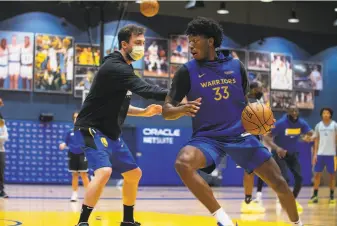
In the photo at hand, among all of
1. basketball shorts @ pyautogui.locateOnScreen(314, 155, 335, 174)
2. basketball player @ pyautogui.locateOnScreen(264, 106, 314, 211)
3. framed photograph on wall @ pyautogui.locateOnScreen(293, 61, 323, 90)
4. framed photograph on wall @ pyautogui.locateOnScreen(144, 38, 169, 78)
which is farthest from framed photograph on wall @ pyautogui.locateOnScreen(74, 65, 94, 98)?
basketball player @ pyautogui.locateOnScreen(264, 106, 314, 211)

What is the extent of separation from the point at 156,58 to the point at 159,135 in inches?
114

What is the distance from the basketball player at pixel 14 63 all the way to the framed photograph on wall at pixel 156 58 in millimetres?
4559

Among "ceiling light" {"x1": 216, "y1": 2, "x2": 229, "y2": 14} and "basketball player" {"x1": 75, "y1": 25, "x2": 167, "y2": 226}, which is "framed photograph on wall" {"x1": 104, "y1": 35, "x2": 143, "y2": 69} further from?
"basketball player" {"x1": 75, "y1": 25, "x2": 167, "y2": 226}

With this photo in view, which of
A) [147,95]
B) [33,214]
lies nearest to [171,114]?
[147,95]

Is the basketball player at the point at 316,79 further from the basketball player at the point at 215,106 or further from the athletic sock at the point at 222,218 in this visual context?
the athletic sock at the point at 222,218

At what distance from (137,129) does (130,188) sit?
1428 cm

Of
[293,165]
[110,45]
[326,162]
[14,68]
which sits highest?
Result: [110,45]

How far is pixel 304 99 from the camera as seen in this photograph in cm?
2397

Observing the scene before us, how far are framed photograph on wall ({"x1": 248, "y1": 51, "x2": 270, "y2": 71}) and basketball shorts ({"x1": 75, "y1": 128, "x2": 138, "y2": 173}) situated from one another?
680 inches

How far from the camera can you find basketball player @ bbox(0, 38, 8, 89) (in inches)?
758

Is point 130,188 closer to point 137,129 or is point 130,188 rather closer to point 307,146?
point 137,129

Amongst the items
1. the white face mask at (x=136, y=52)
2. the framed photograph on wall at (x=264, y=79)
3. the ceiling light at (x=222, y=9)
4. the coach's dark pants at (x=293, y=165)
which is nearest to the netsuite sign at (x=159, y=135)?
the framed photograph on wall at (x=264, y=79)

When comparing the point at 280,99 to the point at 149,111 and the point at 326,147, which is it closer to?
the point at 326,147

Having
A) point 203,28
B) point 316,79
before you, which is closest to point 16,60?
point 316,79
